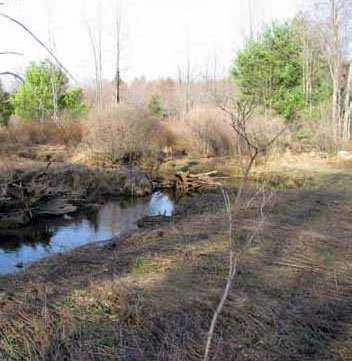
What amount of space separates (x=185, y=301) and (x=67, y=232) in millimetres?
7153

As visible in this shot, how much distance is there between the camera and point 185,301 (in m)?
4.77

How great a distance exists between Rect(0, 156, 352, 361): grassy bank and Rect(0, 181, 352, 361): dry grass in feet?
0.04

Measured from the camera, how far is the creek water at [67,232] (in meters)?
9.45

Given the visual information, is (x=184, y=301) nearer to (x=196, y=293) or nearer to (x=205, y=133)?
(x=196, y=293)

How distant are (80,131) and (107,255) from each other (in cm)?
1832

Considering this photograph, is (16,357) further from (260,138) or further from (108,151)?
→ (260,138)

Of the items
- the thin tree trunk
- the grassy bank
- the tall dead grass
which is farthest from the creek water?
the thin tree trunk

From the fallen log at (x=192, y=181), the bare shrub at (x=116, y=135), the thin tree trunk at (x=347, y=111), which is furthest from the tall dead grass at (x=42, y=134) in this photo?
the thin tree trunk at (x=347, y=111)

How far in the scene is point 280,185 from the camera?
17.0m

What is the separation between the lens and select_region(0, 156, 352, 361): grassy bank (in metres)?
3.84

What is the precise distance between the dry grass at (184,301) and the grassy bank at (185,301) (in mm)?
11

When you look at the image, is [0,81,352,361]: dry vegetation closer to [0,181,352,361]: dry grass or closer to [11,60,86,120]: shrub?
[0,181,352,361]: dry grass

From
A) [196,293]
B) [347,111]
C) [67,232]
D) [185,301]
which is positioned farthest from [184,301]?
[347,111]

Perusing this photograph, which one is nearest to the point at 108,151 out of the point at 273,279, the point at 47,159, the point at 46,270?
the point at 47,159
